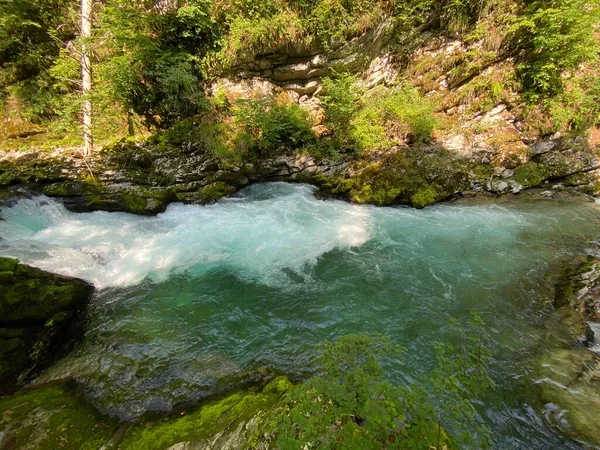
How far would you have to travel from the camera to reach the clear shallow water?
385cm

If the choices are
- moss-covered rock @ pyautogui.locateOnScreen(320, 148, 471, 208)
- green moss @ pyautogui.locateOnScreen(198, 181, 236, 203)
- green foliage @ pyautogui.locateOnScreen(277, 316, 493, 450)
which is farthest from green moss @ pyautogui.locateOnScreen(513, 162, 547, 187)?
green moss @ pyautogui.locateOnScreen(198, 181, 236, 203)

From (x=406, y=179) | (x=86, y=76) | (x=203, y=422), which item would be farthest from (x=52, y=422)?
(x=86, y=76)

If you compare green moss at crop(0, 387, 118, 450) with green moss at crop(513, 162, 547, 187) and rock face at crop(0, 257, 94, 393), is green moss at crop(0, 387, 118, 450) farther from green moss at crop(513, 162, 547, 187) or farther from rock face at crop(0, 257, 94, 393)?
green moss at crop(513, 162, 547, 187)

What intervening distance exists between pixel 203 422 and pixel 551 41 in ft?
41.4

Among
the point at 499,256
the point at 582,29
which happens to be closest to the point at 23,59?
the point at 499,256

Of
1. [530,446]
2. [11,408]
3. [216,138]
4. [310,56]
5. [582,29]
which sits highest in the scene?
[310,56]

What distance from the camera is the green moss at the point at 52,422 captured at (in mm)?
2891

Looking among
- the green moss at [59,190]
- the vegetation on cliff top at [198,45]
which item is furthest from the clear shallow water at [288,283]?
the vegetation on cliff top at [198,45]

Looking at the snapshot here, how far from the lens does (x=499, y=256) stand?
6250mm

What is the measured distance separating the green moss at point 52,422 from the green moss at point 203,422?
382 mm

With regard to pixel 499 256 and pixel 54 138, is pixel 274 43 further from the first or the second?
pixel 499 256

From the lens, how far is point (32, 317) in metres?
4.42

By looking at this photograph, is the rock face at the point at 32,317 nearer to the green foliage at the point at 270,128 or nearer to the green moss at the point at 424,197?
the green foliage at the point at 270,128

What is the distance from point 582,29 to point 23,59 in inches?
688
